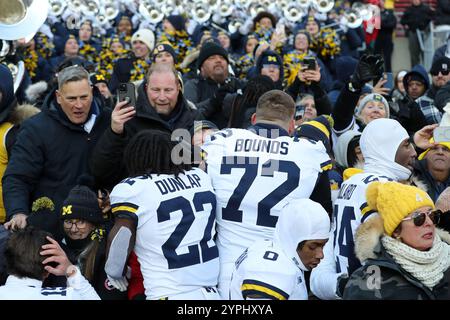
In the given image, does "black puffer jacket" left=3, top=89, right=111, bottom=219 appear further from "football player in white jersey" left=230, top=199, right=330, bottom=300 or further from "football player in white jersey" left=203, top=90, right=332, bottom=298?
"football player in white jersey" left=230, top=199, right=330, bottom=300

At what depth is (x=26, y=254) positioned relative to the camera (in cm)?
493

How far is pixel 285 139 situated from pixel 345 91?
1647mm

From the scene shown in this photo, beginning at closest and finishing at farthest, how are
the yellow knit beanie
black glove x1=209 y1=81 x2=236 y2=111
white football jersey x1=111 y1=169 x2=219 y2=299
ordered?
the yellow knit beanie < white football jersey x1=111 y1=169 x2=219 y2=299 < black glove x1=209 y1=81 x2=236 y2=111

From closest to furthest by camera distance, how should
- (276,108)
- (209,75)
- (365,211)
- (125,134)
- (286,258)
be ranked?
1. (286,258)
2. (365,211)
3. (276,108)
4. (125,134)
5. (209,75)

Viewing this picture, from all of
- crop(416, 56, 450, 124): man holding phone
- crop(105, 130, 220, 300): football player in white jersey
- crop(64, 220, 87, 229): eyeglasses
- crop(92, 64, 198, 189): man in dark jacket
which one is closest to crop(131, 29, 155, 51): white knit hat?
crop(416, 56, 450, 124): man holding phone

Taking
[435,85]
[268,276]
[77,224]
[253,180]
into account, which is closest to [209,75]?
[435,85]

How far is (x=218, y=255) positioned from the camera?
5.18 metres

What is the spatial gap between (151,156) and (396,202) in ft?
4.67

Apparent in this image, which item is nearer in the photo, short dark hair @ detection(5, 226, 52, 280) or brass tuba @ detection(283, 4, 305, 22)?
short dark hair @ detection(5, 226, 52, 280)

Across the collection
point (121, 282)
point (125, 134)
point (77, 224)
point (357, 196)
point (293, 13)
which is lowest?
point (121, 282)

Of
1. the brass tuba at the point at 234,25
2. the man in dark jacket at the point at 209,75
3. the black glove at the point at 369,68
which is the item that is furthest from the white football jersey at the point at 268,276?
the brass tuba at the point at 234,25

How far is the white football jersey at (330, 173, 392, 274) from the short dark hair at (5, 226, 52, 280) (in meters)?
1.67

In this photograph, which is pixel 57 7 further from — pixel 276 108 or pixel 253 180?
pixel 253 180

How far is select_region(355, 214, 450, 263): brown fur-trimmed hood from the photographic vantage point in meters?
4.44
